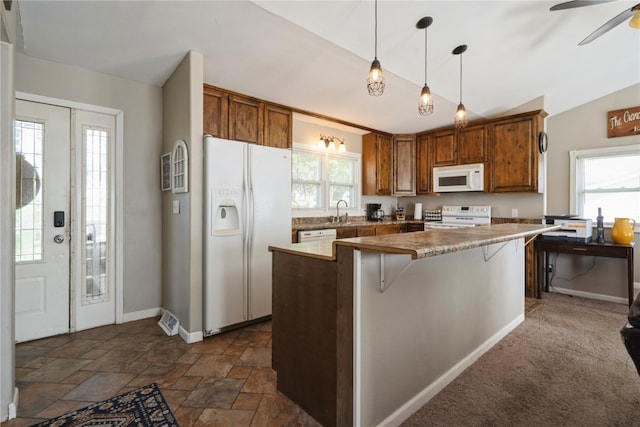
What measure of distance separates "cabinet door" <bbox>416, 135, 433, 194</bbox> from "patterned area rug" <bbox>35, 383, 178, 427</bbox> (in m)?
4.52

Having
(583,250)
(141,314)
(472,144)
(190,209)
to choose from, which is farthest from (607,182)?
(141,314)

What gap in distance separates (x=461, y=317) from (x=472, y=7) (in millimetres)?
2454

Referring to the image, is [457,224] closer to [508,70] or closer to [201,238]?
[508,70]

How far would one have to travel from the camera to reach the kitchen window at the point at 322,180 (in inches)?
176

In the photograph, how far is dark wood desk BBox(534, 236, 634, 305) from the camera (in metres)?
3.46

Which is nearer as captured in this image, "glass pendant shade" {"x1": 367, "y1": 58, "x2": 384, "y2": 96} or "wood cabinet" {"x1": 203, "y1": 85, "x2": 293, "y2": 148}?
"glass pendant shade" {"x1": 367, "y1": 58, "x2": 384, "y2": 96}

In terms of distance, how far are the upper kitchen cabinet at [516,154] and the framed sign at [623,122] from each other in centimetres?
91

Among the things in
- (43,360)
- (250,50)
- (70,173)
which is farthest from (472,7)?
(43,360)

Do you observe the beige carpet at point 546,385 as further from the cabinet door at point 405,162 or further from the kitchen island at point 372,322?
the cabinet door at point 405,162

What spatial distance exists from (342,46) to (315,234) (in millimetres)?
2062

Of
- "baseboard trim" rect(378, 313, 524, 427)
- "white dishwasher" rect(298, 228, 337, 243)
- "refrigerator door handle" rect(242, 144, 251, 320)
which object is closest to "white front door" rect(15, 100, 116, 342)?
"refrigerator door handle" rect(242, 144, 251, 320)

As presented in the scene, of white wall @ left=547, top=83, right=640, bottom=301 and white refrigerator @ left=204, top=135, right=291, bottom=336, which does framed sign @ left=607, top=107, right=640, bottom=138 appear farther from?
white refrigerator @ left=204, top=135, right=291, bottom=336

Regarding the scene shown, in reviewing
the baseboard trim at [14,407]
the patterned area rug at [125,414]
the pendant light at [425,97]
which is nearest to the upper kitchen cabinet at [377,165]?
the pendant light at [425,97]

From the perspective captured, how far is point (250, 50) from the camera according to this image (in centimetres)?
268
